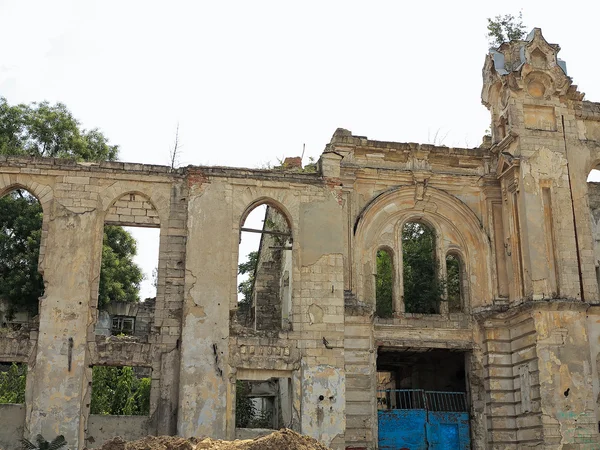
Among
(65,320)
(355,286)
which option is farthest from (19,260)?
(355,286)

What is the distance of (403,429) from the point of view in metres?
18.3

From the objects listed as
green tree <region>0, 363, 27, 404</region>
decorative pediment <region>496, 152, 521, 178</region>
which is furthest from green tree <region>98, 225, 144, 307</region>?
decorative pediment <region>496, 152, 521, 178</region>

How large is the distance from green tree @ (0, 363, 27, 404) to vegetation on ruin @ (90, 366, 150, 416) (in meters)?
2.10

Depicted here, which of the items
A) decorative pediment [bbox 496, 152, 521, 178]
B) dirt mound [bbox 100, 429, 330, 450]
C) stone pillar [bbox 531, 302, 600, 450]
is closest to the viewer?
dirt mound [bbox 100, 429, 330, 450]

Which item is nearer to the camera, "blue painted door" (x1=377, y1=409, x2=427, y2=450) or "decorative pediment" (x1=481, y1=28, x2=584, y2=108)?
"blue painted door" (x1=377, y1=409, x2=427, y2=450)

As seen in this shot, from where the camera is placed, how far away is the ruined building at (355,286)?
53.4ft

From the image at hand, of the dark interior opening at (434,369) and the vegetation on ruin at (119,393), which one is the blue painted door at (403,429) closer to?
the dark interior opening at (434,369)

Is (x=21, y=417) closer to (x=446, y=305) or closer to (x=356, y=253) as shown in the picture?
(x=356, y=253)

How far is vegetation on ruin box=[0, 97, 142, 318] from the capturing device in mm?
25859

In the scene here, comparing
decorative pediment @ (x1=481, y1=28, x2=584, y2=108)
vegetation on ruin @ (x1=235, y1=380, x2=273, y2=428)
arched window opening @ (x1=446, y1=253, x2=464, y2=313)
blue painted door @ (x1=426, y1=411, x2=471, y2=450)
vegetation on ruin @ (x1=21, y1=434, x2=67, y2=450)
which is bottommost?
vegetation on ruin @ (x1=21, y1=434, x2=67, y2=450)

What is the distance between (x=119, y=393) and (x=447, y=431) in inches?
422

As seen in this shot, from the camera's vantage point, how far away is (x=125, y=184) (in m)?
17.6

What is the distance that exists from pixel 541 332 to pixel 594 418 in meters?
2.16

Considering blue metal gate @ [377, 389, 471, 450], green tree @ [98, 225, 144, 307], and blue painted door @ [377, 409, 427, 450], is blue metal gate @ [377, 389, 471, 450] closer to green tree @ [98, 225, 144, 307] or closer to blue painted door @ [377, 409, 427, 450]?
blue painted door @ [377, 409, 427, 450]
